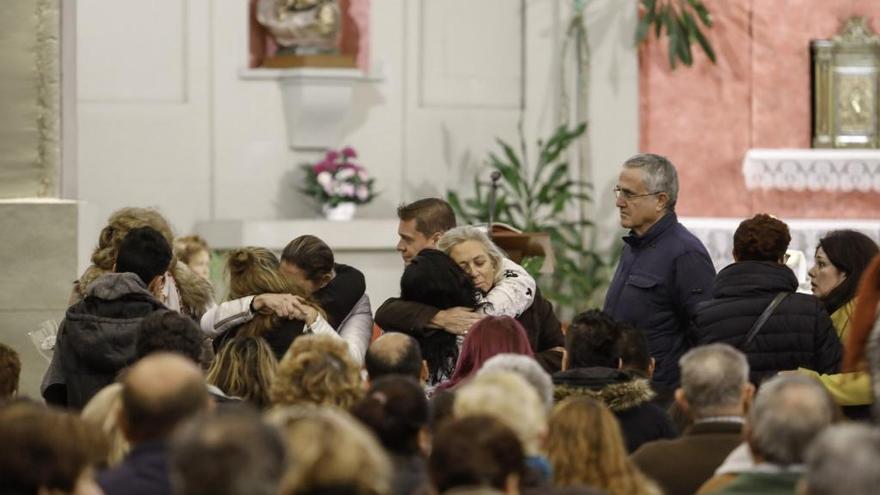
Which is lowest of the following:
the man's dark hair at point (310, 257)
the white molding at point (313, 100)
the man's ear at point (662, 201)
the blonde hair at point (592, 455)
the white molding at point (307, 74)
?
the blonde hair at point (592, 455)

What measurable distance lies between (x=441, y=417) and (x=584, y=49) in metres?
7.52

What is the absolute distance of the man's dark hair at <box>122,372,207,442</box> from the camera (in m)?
3.52

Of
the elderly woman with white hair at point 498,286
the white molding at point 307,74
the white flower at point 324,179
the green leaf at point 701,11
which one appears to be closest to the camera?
the elderly woman with white hair at point 498,286

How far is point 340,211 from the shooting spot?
1112 cm

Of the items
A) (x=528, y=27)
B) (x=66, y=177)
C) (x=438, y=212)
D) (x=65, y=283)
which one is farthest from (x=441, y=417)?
(x=528, y=27)

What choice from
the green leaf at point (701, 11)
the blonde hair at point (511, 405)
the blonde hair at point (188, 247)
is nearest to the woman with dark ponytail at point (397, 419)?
the blonde hair at point (511, 405)

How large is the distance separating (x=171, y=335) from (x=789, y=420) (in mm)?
1911

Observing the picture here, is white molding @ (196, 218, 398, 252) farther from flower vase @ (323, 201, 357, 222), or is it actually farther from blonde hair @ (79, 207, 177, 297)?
blonde hair @ (79, 207, 177, 297)

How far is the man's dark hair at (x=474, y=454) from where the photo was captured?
3330 mm

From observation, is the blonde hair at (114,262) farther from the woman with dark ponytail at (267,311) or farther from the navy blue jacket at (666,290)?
the navy blue jacket at (666,290)

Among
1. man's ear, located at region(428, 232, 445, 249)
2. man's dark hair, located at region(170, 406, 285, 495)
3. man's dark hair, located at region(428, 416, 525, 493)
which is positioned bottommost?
man's dark hair, located at region(428, 416, 525, 493)

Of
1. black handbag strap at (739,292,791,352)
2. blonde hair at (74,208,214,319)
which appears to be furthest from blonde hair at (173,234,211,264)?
black handbag strap at (739,292,791,352)

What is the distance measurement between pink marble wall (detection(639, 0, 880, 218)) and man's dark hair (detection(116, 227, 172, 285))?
6.59m

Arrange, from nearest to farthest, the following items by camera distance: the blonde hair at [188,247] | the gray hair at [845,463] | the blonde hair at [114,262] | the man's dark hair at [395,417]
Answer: the gray hair at [845,463]
the man's dark hair at [395,417]
the blonde hair at [114,262]
the blonde hair at [188,247]
